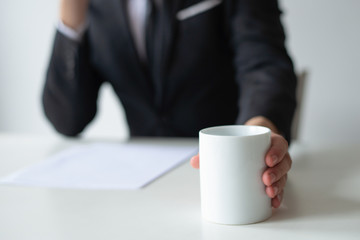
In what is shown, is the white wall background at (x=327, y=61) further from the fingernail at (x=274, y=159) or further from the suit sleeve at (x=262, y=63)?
the fingernail at (x=274, y=159)

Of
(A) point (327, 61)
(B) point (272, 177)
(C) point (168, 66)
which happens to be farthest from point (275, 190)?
(A) point (327, 61)

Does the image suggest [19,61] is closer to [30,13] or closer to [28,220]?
[30,13]

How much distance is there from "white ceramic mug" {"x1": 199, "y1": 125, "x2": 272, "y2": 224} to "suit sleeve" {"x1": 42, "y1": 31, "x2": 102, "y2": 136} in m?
0.76

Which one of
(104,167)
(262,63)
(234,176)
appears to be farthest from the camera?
(262,63)

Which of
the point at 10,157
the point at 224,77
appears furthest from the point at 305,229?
the point at 224,77

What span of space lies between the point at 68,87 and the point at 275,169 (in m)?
0.81

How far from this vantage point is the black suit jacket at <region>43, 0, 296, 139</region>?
1.04 meters

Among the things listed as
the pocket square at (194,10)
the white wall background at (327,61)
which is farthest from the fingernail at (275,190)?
the white wall background at (327,61)

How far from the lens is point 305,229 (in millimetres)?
455

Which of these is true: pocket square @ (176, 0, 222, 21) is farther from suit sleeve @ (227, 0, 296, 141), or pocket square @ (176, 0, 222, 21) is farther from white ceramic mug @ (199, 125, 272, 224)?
white ceramic mug @ (199, 125, 272, 224)

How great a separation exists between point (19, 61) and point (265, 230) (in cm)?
241

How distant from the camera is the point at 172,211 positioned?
531 millimetres

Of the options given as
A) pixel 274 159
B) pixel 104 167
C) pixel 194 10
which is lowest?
pixel 104 167

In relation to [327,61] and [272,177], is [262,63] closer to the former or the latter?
[272,177]
